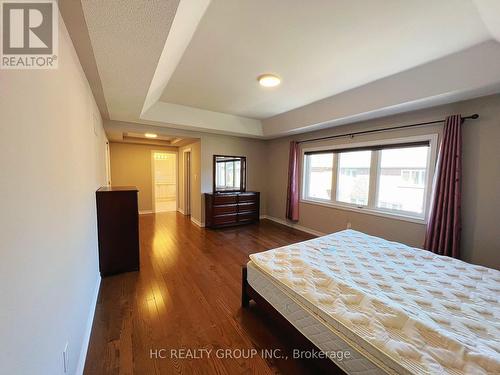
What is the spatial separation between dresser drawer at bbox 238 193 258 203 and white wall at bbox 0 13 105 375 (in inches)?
146

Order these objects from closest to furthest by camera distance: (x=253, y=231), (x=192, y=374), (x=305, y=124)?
1. (x=192, y=374)
2. (x=305, y=124)
3. (x=253, y=231)

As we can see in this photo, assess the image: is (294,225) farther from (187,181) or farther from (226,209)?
(187,181)

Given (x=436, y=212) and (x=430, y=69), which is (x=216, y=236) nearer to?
(x=436, y=212)

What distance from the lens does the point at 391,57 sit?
6.86ft

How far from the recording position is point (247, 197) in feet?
16.7

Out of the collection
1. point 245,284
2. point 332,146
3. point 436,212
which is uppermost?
point 332,146

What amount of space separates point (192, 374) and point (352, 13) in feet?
9.27

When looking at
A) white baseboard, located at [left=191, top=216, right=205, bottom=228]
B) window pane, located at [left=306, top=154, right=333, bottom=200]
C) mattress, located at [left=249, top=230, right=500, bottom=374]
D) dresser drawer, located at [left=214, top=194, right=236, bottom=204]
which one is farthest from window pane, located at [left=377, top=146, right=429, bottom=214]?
white baseboard, located at [left=191, top=216, right=205, bottom=228]

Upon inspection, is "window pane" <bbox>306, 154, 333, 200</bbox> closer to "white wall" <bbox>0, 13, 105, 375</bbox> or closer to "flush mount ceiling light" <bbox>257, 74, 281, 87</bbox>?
"flush mount ceiling light" <bbox>257, 74, 281, 87</bbox>

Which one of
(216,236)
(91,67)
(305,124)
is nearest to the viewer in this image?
(91,67)

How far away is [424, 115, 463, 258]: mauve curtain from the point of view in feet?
8.07

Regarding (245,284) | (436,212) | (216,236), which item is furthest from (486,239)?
(216,236)

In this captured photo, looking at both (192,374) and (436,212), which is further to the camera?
(436,212)

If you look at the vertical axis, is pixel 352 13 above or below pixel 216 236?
above
